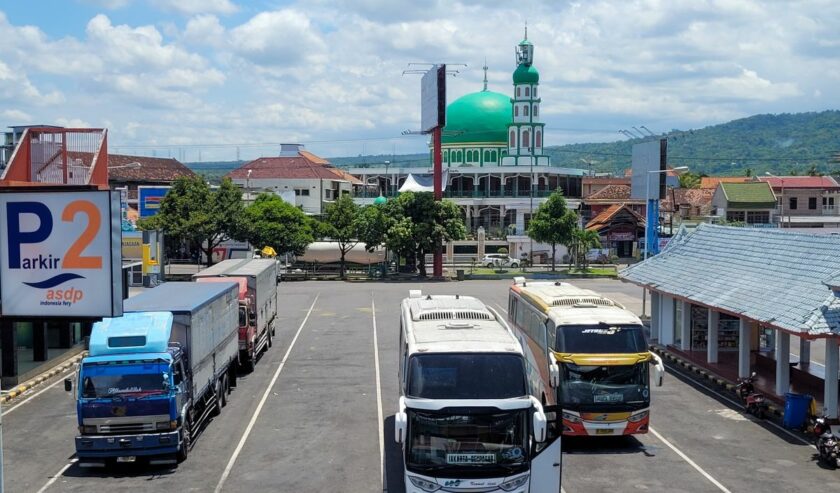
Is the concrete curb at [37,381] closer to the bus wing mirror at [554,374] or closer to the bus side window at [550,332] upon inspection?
the bus side window at [550,332]

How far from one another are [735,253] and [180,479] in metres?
20.8

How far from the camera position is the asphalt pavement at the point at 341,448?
59.2ft

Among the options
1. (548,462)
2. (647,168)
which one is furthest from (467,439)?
(647,168)

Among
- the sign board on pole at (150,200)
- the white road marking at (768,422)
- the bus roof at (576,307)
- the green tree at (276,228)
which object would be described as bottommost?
the white road marking at (768,422)

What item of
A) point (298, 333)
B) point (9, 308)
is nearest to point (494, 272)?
point (298, 333)

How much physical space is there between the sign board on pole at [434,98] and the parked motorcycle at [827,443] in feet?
168

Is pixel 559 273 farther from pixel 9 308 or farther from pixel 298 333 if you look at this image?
pixel 9 308

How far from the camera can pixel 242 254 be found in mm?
74000

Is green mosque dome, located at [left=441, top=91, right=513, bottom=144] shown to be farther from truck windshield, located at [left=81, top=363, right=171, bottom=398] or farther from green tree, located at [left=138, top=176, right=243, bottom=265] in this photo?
truck windshield, located at [left=81, top=363, right=171, bottom=398]

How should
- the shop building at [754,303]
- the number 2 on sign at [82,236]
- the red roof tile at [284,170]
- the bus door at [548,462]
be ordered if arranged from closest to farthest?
1. the bus door at [548,462]
2. the number 2 on sign at [82,236]
3. the shop building at [754,303]
4. the red roof tile at [284,170]

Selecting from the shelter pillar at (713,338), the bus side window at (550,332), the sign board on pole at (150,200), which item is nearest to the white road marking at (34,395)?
the bus side window at (550,332)

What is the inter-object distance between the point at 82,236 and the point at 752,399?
1735 centimetres

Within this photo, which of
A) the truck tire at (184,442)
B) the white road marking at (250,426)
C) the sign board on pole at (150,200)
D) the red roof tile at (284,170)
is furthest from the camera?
the red roof tile at (284,170)

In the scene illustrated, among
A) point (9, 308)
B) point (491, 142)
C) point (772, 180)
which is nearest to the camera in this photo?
point (9, 308)
